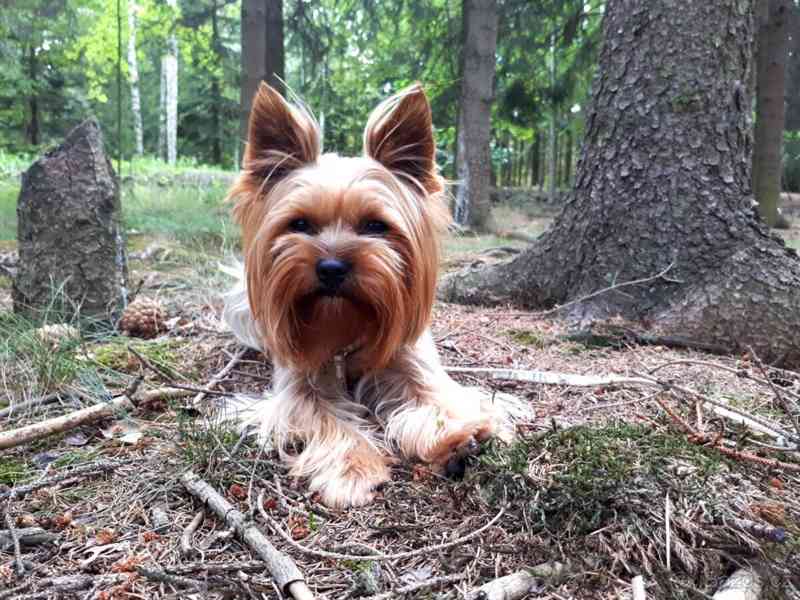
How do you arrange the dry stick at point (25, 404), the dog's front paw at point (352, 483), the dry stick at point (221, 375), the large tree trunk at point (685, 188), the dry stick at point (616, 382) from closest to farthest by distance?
the dog's front paw at point (352, 483) → the dry stick at point (616, 382) → the dry stick at point (25, 404) → the dry stick at point (221, 375) → the large tree trunk at point (685, 188)

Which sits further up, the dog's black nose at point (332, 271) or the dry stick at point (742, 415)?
the dog's black nose at point (332, 271)

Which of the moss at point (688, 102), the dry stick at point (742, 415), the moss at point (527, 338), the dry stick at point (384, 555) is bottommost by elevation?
the dry stick at point (384, 555)

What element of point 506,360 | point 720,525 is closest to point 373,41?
A: point 506,360

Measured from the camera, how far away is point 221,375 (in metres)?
3.53

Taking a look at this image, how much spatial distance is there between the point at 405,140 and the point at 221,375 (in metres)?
1.63

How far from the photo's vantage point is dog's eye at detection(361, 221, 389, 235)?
293 centimetres

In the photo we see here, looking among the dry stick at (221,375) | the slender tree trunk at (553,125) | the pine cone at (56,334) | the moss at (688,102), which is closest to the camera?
the dry stick at (221,375)

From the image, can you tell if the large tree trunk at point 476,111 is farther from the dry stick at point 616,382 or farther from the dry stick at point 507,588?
the dry stick at point 507,588

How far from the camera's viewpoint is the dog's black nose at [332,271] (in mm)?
2712

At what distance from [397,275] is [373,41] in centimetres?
1129

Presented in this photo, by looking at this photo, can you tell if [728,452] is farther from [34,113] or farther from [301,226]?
[34,113]

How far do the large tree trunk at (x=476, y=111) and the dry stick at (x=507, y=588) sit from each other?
982cm

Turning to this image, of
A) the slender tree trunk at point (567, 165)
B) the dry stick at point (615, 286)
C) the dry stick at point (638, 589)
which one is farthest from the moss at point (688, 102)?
the slender tree trunk at point (567, 165)

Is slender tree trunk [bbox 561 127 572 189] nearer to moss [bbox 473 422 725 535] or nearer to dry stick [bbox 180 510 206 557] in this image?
moss [bbox 473 422 725 535]
